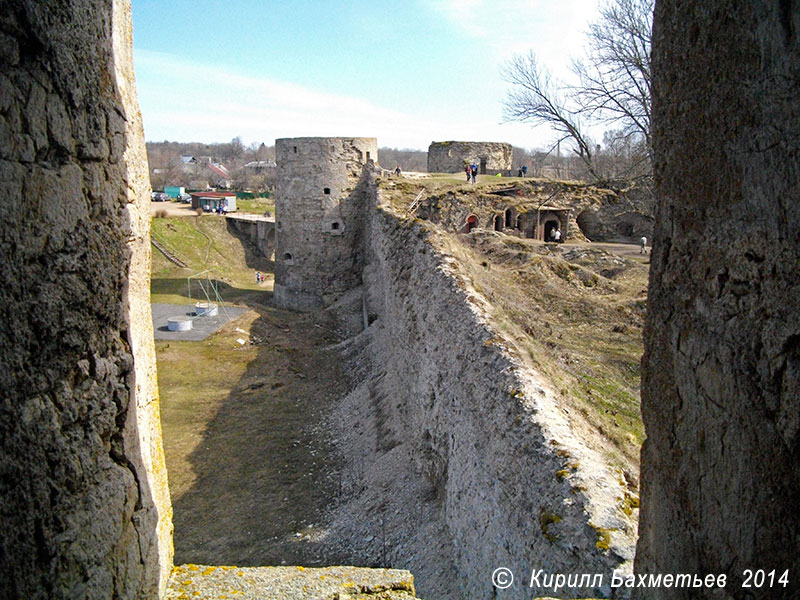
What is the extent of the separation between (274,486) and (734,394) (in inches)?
398

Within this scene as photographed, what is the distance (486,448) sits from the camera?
654 cm

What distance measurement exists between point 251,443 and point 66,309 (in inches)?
434

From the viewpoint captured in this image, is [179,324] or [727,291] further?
[179,324]

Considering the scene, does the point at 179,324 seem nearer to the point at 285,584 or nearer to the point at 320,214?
the point at 320,214

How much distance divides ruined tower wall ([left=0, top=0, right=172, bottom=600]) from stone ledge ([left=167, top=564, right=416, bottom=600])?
93 centimetres

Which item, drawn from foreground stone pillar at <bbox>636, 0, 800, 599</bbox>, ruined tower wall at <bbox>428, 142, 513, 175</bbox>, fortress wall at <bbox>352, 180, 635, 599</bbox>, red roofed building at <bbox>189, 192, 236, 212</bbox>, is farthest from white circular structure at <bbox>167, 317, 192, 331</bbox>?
red roofed building at <bbox>189, 192, 236, 212</bbox>

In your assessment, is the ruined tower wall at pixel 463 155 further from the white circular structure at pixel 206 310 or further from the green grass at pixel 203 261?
the white circular structure at pixel 206 310

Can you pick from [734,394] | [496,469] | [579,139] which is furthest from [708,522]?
[579,139]

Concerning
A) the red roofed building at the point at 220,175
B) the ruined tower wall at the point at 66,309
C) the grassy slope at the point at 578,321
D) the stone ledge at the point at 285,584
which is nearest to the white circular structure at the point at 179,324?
the grassy slope at the point at 578,321

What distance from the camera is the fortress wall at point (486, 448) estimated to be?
15.5ft

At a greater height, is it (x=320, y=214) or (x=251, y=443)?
(x=320, y=214)

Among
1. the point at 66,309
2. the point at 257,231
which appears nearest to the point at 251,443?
the point at 66,309

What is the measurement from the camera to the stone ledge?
3.98 metres

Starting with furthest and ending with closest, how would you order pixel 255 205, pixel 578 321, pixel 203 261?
1. pixel 255 205
2. pixel 203 261
3. pixel 578 321
